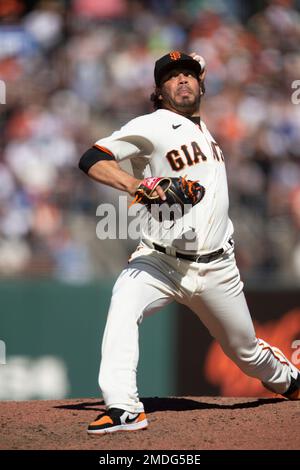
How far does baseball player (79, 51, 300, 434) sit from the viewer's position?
4461mm

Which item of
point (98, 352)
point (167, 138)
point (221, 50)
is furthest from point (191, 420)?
point (221, 50)

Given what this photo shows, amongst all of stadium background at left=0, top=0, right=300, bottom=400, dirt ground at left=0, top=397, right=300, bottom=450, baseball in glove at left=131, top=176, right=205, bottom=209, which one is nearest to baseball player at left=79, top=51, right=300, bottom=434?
baseball in glove at left=131, top=176, right=205, bottom=209

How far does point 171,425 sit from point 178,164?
4.59 feet

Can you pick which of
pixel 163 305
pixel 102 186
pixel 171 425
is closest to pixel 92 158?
pixel 163 305

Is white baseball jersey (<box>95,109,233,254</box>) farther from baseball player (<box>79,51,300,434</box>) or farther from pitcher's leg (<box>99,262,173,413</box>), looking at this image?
pitcher's leg (<box>99,262,173,413</box>)

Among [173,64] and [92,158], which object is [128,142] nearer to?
[92,158]

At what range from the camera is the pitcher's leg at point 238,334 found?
15.9 feet

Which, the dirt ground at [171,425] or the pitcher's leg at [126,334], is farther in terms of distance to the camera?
the pitcher's leg at [126,334]

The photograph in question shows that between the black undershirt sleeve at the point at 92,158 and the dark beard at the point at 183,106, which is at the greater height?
the dark beard at the point at 183,106

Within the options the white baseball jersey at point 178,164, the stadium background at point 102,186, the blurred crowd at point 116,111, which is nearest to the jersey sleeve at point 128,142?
the white baseball jersey at point 178,164

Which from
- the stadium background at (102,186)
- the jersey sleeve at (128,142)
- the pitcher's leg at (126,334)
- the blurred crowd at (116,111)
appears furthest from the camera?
the blurred crowd at (116,111)

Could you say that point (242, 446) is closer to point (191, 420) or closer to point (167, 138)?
point (191, 420)

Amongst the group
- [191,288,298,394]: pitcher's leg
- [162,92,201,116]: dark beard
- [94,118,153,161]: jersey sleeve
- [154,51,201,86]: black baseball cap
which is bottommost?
[191,288,298,394]: pitcher's leg

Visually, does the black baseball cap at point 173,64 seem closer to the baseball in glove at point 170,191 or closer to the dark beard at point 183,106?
the dark beard at point 183,106
